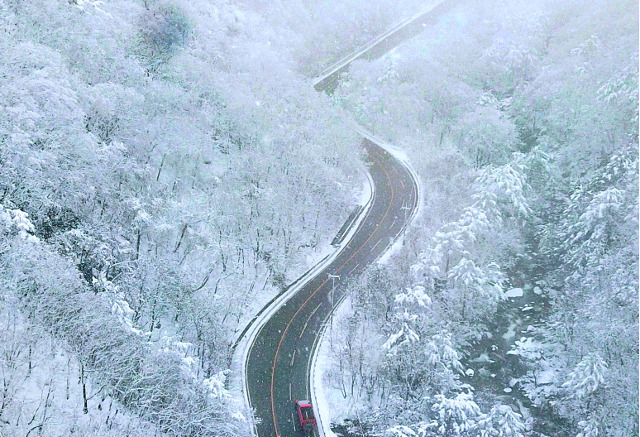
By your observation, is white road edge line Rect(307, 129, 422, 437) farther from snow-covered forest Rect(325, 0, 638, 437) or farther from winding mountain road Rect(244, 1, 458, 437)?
snow-covered forest Rect(325, 0, 638, 437)

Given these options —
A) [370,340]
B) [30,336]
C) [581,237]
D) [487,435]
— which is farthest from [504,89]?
[30,336]

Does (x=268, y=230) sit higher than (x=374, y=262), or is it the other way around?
(x=268, y=230)

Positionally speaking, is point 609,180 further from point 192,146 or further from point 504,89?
point 192,146

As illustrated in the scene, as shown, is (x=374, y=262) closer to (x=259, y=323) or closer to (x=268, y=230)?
(x=268, y=230)

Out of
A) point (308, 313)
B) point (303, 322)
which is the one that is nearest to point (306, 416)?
point (303, 322)

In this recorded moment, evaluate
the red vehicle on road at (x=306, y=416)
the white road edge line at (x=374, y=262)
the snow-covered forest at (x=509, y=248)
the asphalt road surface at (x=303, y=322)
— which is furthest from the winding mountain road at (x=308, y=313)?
the snow-covered forest at (x=509, y=248)

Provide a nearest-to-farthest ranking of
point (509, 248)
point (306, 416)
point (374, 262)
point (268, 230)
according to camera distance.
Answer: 1. point (306, 416)
2. point (374, 262)
3. point (268, 230)
4. point (509, 248)

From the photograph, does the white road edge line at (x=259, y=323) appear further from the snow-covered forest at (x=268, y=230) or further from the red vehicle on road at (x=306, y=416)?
the red vehicle on road at (x=306, y=416)
